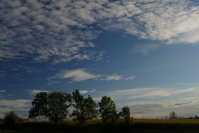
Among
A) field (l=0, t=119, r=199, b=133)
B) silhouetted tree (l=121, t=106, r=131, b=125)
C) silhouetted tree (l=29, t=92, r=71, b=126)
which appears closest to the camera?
field (l=0, t=119, r=199, b=133)

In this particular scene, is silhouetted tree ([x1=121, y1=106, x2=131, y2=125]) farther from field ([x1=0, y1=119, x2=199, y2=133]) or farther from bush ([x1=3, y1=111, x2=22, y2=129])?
bush ([x1=3, y1=111, x2=22, y2=129])

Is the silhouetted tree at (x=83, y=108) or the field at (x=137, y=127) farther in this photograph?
the silhouetted tree at (x=83, y=108)

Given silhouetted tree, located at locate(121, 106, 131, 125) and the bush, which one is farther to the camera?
the bush

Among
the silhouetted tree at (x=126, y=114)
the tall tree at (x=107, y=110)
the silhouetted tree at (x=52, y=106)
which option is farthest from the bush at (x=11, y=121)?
the silhouetted tree at (x=126, y=114)

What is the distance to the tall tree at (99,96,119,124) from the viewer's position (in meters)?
97.0


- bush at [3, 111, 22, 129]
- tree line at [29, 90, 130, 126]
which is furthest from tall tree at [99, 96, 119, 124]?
bush at [3, 111, 22, 129]

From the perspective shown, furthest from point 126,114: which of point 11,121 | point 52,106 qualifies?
point 11,121

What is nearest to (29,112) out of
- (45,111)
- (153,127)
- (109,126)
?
(45,111)

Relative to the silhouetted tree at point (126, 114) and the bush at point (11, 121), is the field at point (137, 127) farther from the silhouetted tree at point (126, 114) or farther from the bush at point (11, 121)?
the bush at point (11, 121)

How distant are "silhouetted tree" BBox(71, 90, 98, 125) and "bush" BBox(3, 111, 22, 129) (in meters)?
24.4

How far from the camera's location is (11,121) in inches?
4119

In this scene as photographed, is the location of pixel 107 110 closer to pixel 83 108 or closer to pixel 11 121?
pixel 83 108

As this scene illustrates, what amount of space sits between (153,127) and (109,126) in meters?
16.4

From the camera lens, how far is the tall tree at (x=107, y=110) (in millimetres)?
97000
